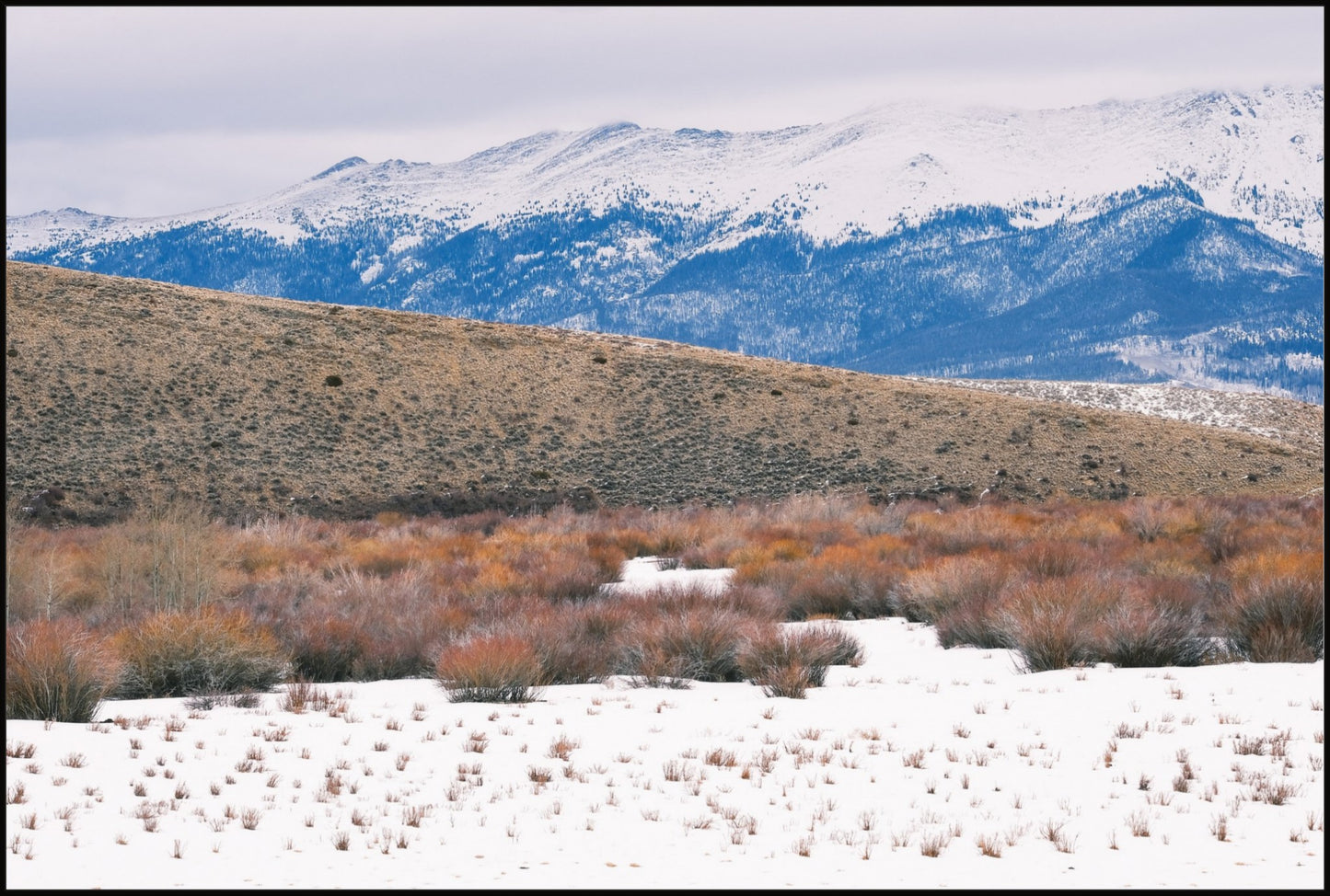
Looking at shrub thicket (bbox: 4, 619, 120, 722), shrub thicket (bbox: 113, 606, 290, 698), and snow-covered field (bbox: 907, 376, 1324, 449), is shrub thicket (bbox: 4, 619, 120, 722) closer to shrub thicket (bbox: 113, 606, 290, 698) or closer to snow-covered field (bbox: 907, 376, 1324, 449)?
shrub thicket (bbox: 113, 606, 290, 698)

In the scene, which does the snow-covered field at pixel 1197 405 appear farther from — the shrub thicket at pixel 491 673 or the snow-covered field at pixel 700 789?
the shrub thicket at pixel 491 673

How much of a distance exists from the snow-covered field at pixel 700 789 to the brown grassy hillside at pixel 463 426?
34500 mm

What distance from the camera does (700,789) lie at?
29.8 feet

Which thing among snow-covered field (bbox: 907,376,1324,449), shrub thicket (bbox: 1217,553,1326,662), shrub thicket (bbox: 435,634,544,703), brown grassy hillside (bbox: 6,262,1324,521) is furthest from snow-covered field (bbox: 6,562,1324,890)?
snow-covered field (bbox: 907,376,1324,449)

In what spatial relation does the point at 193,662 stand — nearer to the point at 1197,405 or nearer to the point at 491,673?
the point at 491,673

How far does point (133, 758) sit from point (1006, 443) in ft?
167

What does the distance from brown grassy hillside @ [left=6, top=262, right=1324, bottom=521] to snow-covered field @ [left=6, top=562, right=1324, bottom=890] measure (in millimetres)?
34500

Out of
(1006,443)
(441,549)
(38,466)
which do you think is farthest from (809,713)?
(1006,443)

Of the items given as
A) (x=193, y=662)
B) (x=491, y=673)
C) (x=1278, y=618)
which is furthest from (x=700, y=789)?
(x=1278, y=618)

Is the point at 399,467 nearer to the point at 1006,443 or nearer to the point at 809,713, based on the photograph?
the point at 1006,443

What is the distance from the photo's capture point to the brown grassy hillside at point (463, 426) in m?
47.9

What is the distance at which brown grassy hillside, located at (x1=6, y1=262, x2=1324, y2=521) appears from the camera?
47.9 meters

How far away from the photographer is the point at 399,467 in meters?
51.3

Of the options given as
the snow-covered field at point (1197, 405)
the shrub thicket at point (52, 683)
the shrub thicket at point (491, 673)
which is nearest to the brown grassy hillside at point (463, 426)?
the snow-covered field at point (1197, 405)
